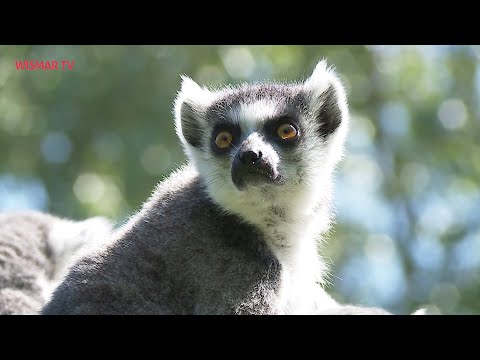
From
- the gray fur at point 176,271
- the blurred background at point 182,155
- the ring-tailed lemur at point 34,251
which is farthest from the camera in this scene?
the blurred background at point 182,155

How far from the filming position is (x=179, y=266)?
15.4 feet

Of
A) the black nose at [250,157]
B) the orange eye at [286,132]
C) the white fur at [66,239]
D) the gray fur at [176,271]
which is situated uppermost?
the orange eye at [286,132]

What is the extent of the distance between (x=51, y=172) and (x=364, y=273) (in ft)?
19.6

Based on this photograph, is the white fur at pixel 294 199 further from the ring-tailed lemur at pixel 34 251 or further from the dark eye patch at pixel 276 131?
the ring-tailed lemur at pixel 34 251

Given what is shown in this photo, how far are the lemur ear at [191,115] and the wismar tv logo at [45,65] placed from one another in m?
8.64

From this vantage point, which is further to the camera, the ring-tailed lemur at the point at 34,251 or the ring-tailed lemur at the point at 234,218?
the ring-tailed lemur at the point at 34,251

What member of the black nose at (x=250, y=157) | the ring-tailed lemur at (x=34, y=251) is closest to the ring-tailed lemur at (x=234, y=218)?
the black nose at (x=250, y=157)

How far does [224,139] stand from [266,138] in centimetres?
33

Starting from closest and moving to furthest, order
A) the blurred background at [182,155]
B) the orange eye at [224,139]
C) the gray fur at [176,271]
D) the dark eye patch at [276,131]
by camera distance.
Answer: the gray fur at [176,271]
the dark eye patch at [276,131]
the orange eye at [224,139]
the blurred background at [182,155]

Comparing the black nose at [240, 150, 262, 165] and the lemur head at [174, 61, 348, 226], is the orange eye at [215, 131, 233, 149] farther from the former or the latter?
the black nose at [240, 150, 262, 165]

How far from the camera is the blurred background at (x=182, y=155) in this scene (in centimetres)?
1340

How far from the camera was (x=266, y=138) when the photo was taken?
5.35 meters

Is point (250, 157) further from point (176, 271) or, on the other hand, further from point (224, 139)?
point (176, 271)
